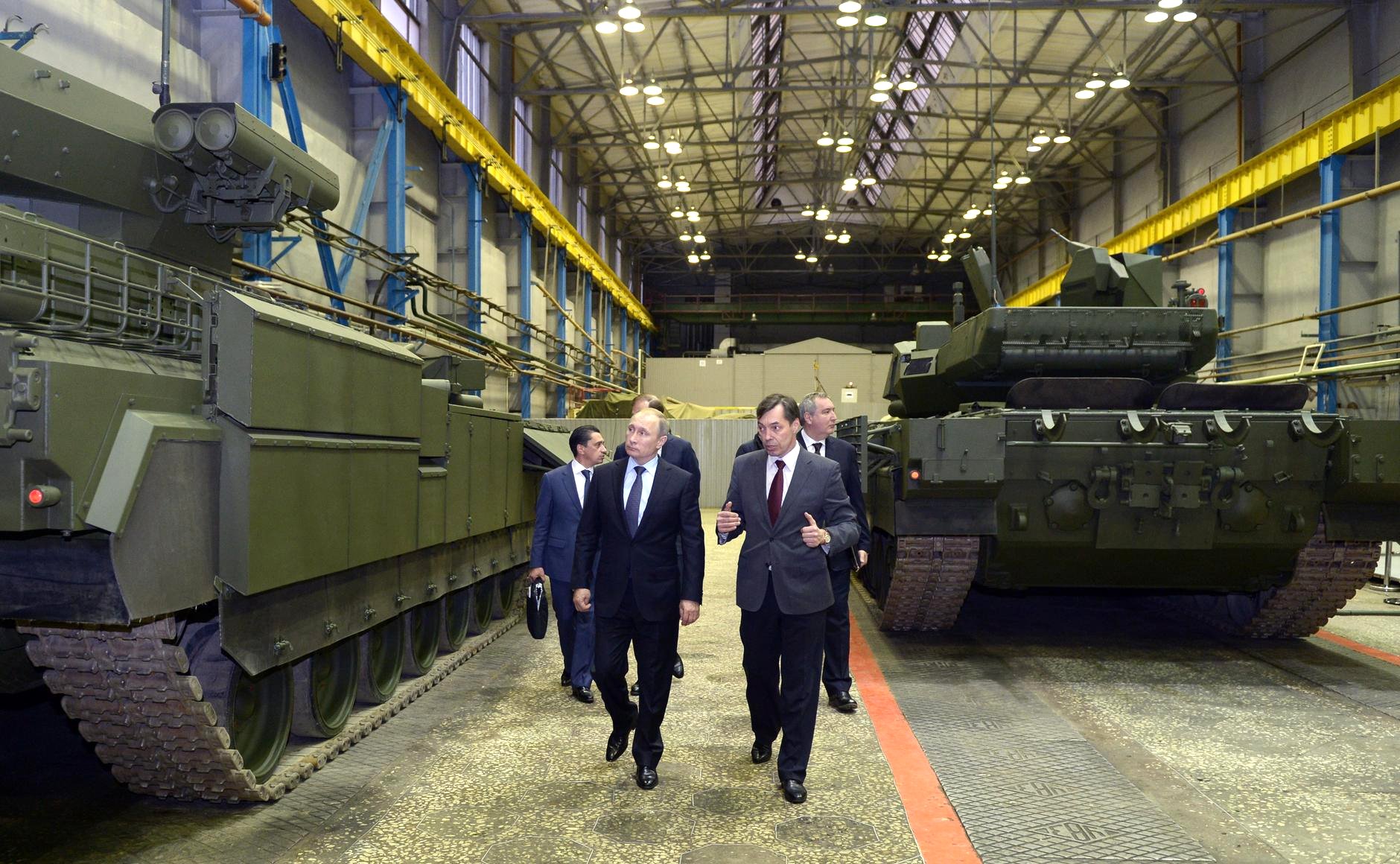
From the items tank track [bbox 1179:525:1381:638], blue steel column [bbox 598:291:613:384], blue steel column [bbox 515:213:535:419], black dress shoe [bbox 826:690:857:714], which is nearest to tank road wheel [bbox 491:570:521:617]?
black dress shoe [bbox 826:690:857:714]

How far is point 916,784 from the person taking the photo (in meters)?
4.67

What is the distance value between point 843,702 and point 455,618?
323cm

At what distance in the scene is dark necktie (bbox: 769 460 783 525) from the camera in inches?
181

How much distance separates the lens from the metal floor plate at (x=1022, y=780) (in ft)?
12.9

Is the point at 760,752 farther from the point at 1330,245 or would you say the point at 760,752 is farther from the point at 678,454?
the point at 1330,245

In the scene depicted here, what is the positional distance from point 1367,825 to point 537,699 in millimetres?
4333

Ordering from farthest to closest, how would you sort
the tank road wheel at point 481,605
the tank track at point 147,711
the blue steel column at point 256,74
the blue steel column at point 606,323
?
1. the blue steel column at point 606,323
2. the blue steel column at point 256,74
3. the tank road wheel at point 481,605
4. the tank track at point 147,711

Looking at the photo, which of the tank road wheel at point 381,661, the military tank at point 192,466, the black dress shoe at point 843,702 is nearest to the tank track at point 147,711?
the military tank at point 192,466

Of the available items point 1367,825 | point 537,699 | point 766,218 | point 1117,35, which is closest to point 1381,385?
point 1117,35

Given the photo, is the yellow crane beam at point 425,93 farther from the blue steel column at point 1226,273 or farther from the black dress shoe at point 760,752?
the blue steel column at point 1226,273

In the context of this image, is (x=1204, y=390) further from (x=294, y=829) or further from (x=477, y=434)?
(x=294, y=829)

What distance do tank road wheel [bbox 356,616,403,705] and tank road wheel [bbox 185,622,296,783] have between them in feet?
2.61

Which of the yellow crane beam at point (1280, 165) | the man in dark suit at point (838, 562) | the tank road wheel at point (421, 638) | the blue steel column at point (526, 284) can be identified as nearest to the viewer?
the man in dark suit at point (838, 562)

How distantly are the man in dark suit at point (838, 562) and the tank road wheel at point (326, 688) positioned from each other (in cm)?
272
